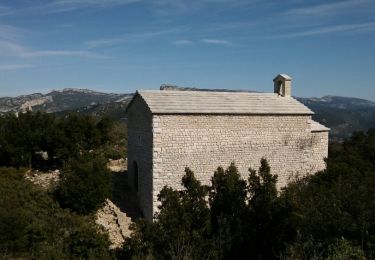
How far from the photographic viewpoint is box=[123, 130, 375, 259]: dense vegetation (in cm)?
1130

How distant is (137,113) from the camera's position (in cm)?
2088

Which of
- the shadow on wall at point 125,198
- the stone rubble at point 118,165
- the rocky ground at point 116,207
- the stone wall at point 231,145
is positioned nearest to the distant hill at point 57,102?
the stone rubble at point 118,165

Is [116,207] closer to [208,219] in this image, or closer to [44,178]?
[44,178]

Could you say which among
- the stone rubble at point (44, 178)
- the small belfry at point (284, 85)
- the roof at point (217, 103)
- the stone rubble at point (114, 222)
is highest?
the small belfry at point (284, 85)

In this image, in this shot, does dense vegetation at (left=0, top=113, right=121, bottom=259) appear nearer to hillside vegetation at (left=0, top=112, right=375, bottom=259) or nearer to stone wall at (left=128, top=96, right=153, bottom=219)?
hillside vegetation at (left=0, top=112, right=375, bottom=259)

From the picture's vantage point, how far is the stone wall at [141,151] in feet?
62.2


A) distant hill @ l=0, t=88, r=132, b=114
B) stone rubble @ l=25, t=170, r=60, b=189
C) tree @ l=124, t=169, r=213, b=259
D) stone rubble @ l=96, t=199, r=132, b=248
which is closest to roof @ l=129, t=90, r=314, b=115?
stone rubble @ l=96, t=199, r=132, b=248

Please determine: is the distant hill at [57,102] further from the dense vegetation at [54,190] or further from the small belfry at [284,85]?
the small belfry at [284,85]

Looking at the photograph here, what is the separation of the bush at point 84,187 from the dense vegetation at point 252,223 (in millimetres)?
6113

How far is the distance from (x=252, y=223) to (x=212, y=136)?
6408 mm

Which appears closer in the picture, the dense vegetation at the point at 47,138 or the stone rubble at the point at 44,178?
the stone rubble at the point at 44,178

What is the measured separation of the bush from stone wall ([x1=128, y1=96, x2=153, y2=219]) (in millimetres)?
1630

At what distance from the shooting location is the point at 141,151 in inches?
796

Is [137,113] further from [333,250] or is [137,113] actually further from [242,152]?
[333,250]
